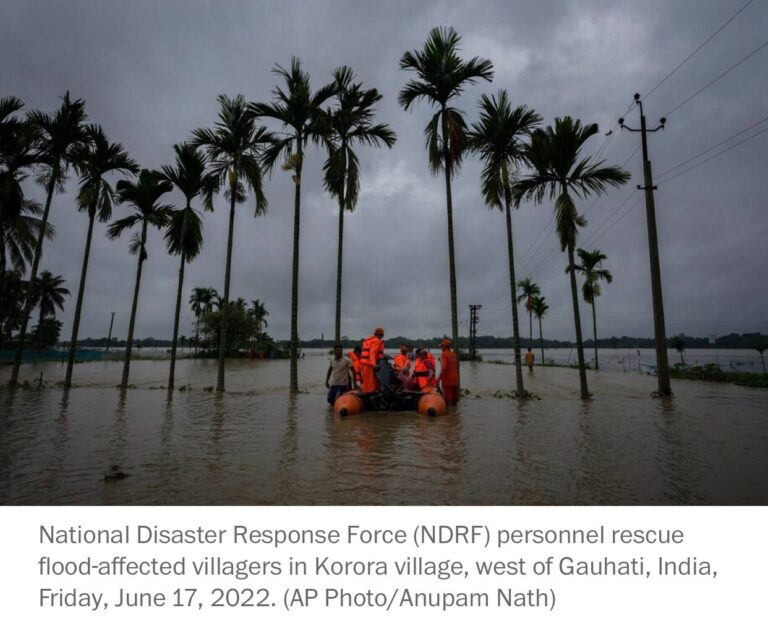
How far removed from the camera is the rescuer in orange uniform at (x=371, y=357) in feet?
35.0

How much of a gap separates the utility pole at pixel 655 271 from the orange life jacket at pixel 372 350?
12362 millimetres

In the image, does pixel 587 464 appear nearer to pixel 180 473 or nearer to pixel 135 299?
pixel 180 473

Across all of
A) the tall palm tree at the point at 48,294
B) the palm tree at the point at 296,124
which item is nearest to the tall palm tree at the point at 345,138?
the palm tree at the point at 296,124

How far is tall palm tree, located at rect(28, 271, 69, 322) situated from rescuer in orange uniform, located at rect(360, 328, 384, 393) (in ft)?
263

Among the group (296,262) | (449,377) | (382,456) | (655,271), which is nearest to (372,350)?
(449,377)

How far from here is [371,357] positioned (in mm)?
10695

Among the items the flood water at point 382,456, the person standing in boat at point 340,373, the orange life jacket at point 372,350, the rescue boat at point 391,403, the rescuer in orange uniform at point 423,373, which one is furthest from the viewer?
the person standing in boat at point 340,373

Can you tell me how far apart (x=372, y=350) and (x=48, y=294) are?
8500 cm

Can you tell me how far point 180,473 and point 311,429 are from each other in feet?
12.3

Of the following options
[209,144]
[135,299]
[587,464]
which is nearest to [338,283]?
[209,144]

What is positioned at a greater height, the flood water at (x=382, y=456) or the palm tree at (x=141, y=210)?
the palm tree at (x=141, y=210)

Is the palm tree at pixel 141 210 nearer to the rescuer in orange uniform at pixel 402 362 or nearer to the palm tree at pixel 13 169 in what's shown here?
the palm tree at pixel 13 169

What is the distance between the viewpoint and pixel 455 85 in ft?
49.6

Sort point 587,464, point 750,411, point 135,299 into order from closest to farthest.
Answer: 1. point 587,464
2. point 750,411
3. point 135,299
